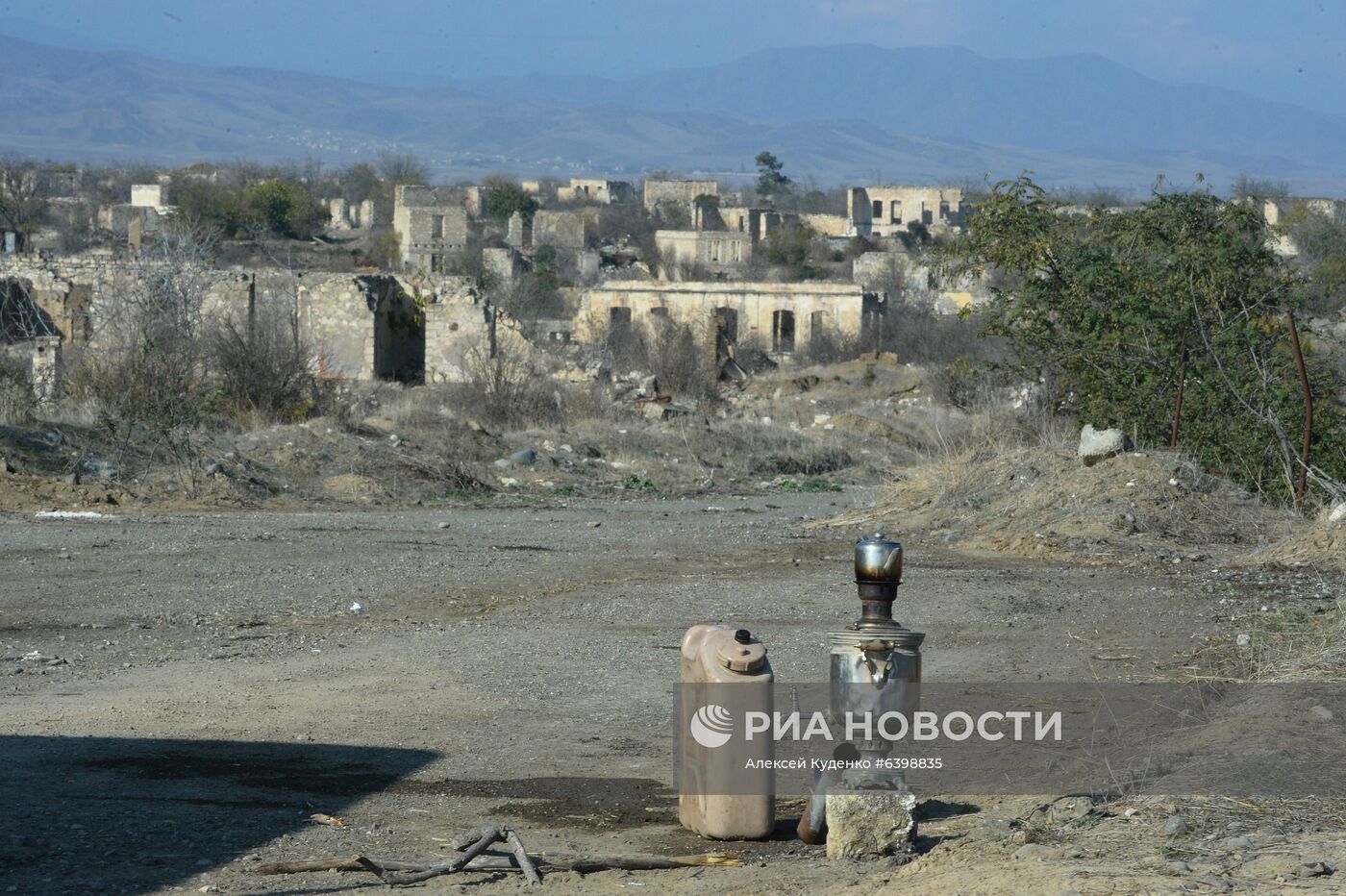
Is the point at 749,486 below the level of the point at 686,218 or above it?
below

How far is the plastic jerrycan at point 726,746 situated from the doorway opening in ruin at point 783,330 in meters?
42.4

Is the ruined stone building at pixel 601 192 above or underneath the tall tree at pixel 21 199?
above

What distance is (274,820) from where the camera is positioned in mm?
5875

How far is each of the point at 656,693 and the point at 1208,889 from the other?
13.3ft

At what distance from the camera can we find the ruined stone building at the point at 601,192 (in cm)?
11694

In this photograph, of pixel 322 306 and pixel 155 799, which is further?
pixel 322 306

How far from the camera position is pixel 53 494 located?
55.9 feet

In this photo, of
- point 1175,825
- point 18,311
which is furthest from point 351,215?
point 1175,825

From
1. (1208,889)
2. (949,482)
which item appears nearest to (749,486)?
(949,482)

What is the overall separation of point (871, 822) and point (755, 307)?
43.3 m

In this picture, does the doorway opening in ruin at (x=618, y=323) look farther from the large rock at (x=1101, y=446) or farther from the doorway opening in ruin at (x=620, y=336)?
the large rock at (x=1101, y=446)

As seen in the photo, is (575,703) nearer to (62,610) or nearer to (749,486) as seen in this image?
(62,610)

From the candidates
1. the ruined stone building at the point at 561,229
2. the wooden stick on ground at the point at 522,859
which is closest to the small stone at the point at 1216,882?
the wooden stick on ground at the point at 522,859

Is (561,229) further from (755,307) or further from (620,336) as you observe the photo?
(620,336)
